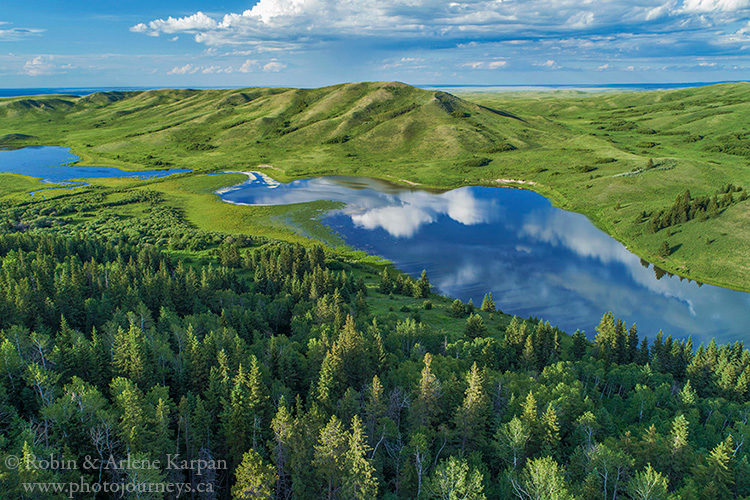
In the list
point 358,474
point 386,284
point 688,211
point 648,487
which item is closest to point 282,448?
point 358,474

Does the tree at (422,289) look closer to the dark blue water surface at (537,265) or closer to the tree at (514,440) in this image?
the dark blue water surface at (537,265)

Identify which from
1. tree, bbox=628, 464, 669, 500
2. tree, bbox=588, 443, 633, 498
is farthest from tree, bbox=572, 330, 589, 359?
tree, bbox=628, 464, 669, 500

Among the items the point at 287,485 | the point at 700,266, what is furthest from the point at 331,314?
the point at 700,266

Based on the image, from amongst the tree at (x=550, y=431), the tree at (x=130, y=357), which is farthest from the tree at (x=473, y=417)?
the tree at (x=130, y=357)

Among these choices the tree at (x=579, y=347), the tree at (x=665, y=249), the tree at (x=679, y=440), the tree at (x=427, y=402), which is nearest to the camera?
the tree at (x=679, y=440)

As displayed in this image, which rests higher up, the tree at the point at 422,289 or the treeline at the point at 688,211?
the treeline at the point at 688,211
